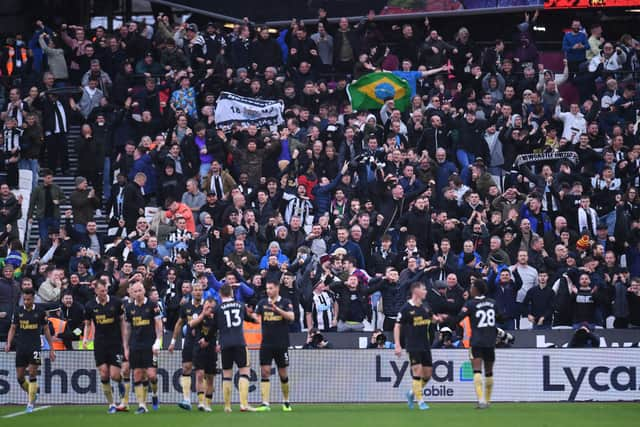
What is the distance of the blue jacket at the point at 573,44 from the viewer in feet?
103

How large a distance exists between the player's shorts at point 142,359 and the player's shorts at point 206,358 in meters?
0.74

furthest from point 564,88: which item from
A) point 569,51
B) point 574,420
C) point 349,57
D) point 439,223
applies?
point 574,420

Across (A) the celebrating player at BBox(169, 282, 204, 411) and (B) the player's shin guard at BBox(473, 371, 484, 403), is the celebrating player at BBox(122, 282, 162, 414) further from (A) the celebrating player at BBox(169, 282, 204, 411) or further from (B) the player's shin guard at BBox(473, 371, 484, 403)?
(B) the player's shin guard at BBox(473, 371, 484, 403)

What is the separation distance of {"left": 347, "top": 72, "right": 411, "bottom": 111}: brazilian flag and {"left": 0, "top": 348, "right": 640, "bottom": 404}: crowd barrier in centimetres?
837

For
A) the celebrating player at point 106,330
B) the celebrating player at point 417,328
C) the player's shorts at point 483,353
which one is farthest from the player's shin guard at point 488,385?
the celebrating player at point 106,330

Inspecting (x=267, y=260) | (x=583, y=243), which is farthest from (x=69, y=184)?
(x=583, y=243)

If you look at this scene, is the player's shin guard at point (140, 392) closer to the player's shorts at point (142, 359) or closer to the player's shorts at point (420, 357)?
the player's shorts at point (142, 359)

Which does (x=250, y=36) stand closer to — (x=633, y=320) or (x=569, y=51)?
(x=569, y=51)

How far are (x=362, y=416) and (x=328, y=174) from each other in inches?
327

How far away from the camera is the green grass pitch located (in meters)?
19.1

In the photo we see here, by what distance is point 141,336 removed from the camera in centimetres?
2108

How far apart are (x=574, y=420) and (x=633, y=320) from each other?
5391 mm

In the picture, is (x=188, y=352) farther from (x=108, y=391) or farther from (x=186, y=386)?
(x=108, y=391)

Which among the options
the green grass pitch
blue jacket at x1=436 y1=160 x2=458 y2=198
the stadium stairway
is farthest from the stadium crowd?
the green grass pitch
